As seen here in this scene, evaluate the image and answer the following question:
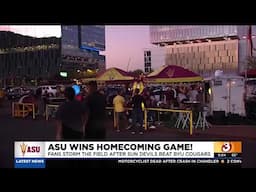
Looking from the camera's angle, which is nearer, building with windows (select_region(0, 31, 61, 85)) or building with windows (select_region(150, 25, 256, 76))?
building with windows (select_region(150, 25, 256, 76))

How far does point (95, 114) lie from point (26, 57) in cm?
139

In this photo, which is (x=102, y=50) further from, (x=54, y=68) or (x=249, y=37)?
(x=249, y=37)

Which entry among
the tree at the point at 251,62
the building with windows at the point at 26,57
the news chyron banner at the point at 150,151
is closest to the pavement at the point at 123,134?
the news chyron banner at the point at 150,151

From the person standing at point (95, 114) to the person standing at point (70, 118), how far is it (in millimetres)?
106

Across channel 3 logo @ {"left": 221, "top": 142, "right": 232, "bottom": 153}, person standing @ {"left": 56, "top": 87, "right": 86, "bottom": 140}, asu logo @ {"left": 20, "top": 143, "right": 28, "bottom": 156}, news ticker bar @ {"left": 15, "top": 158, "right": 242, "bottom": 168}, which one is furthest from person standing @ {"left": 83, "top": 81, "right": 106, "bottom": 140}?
channel 3 logo @ {"left": 221, "top": 142, "right": 232, "bottom": 153}

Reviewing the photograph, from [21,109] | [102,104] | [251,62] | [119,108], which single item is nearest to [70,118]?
[102,104]

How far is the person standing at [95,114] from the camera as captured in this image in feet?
15.1

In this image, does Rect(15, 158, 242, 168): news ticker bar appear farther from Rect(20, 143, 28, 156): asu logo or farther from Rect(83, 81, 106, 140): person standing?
Rect(83, 81, 106, 140): person standing

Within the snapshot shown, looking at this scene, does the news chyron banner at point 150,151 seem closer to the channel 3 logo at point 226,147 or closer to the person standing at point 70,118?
the channel 3 logo at point 226,147

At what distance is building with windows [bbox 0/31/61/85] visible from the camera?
4727 millimetres

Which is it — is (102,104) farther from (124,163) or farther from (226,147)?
(226,147)

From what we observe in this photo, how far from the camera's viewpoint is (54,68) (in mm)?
4875

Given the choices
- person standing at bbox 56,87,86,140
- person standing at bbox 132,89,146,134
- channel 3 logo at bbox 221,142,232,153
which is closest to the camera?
person standing at bbox 56,87,86,140

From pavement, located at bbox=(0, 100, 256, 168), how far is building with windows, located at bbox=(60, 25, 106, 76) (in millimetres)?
838
